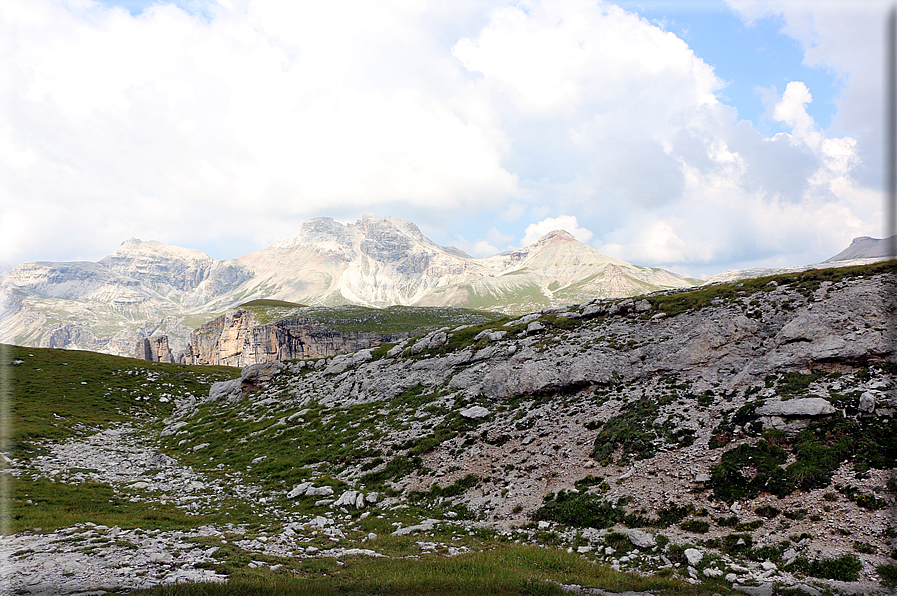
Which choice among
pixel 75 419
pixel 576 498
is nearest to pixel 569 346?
pixel 576 498

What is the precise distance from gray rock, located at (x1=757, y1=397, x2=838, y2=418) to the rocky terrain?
13 cm

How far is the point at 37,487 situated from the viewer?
23.5 metres

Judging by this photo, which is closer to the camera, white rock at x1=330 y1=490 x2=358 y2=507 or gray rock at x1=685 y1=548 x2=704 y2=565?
gray rock at x1=685 y1=548 x2=704 y2=565

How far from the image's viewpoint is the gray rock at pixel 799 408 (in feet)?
62.6

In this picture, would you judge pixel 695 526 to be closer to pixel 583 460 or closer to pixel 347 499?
pixel 583 460

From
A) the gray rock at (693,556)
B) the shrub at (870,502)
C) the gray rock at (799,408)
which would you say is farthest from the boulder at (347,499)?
the gray rock at (799,408)

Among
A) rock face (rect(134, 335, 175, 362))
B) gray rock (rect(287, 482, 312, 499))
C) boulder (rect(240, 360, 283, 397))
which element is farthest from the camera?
rock face (rect(134, 335, 175, 362))

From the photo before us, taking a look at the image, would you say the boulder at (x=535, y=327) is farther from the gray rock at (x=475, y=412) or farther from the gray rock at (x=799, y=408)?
the gray rock at (x=799, y=408)

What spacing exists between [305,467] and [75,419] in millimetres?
39209

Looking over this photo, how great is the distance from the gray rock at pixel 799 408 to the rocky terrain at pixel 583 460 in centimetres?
13

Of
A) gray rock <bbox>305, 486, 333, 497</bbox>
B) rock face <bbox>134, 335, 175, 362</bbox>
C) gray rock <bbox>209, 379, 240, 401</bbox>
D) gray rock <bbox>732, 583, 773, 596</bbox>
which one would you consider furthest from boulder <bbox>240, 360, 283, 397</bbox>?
rock face <bbox>134, 335, 175, 362</bbox>

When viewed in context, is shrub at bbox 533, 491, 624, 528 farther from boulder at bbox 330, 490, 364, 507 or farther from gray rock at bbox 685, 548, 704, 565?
boulder at bbox 330, 490, 364, 507

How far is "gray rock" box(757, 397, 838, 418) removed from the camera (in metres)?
19.1

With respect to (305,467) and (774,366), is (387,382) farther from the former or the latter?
(774,366)
